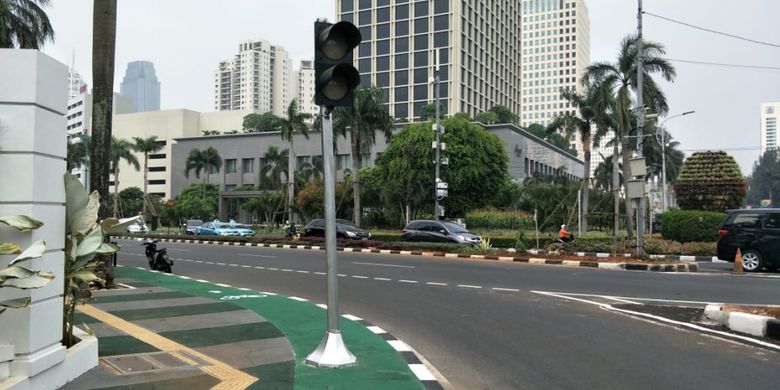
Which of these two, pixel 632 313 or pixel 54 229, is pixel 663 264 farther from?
pixel 54 229

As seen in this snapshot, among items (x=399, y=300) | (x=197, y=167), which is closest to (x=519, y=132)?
(x=197, y=167)

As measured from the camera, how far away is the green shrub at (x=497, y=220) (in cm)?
4222

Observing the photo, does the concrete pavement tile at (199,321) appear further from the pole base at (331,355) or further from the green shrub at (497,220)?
the green shrub at (497,220)

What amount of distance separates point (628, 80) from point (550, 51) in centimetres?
14289

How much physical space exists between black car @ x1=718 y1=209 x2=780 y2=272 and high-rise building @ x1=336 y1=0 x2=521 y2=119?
91282 mm

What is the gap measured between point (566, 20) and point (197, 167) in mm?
120254

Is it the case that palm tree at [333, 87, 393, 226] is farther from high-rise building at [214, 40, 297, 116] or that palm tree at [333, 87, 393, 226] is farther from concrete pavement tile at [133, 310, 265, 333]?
high-rise building at [214, 40, 297, 116]

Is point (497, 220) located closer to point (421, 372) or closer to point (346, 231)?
point (346, 231)

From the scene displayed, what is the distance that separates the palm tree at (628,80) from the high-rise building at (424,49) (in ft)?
250

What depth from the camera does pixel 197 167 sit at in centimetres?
8075

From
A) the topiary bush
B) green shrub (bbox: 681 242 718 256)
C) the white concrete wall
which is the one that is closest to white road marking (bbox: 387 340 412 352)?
the white concrete wall

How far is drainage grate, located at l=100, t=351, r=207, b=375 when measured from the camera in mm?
5806

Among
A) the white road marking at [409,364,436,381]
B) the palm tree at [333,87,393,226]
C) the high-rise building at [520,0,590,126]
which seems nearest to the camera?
the white road marking at [409,364,436,381]

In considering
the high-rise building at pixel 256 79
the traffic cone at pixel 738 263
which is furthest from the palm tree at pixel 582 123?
the high-rise building at pixel 256 79
